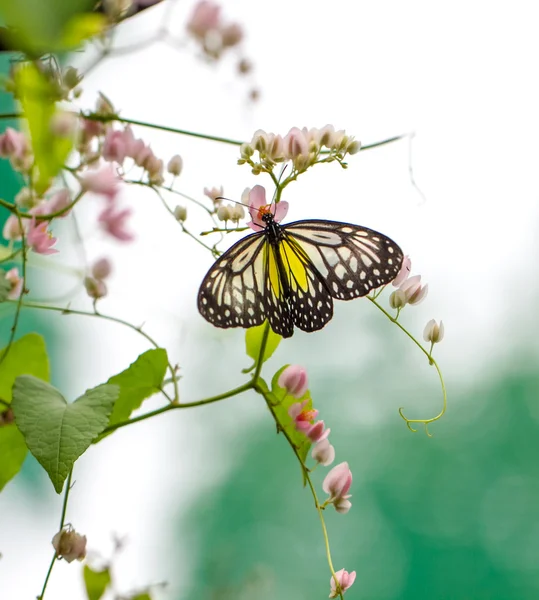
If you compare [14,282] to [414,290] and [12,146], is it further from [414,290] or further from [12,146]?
[414,290]

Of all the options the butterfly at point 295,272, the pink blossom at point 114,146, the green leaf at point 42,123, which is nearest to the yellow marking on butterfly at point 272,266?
the butterfly at point 295,272

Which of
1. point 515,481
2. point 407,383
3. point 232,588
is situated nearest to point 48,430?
point 232,588

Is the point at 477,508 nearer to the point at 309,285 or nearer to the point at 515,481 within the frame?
the point at 515,481

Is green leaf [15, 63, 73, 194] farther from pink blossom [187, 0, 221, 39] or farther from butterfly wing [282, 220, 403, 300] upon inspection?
pink blossom [187, 0, 221, 39]

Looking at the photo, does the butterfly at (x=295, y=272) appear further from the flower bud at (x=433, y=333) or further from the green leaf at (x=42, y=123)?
the green leaf at (x=42, y=123)

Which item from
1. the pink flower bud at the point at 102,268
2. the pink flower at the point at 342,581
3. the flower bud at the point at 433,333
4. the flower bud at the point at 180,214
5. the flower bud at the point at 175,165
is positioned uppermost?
the flower bud at the point at 175,165
